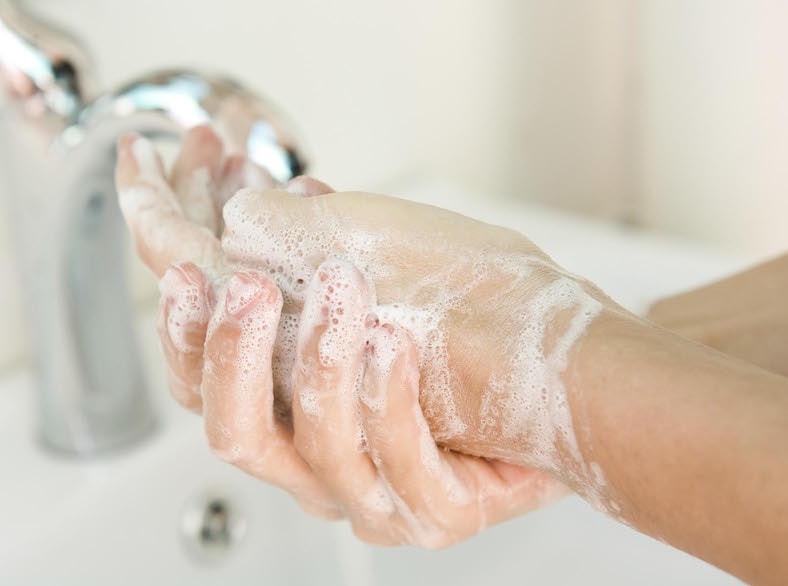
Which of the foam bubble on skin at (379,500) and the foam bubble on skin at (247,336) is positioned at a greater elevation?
the foam bubble on skin at (247,336)

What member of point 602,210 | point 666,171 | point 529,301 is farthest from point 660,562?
point 602,210

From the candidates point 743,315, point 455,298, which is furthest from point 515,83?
point 455,298

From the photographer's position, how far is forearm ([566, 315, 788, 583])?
306 millimetres

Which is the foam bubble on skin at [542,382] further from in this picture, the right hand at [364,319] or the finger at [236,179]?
the finger at [236,179]

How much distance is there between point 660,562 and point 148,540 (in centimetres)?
32

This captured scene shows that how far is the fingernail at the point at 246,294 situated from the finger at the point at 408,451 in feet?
0.15

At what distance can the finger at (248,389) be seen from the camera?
0.37m

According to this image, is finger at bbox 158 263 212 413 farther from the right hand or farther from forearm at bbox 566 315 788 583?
forearm at bbox 566 315 788 583

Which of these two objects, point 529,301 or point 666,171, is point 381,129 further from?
point 529,301

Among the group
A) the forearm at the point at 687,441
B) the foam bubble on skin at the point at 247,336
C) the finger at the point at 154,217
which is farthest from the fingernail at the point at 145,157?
the forearm at the point at 687,441

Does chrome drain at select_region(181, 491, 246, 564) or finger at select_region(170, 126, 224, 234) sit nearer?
finger at select_region(170, 126, 224, 234)

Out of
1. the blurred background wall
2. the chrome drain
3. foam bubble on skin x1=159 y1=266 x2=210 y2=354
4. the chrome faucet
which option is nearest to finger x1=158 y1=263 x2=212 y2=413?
foam bubble on skin x1=159 y1=266 x2=210 y2=354

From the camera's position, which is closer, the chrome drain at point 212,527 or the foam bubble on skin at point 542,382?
the foam bubble on skin at point 542,382

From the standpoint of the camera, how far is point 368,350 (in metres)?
0.39
